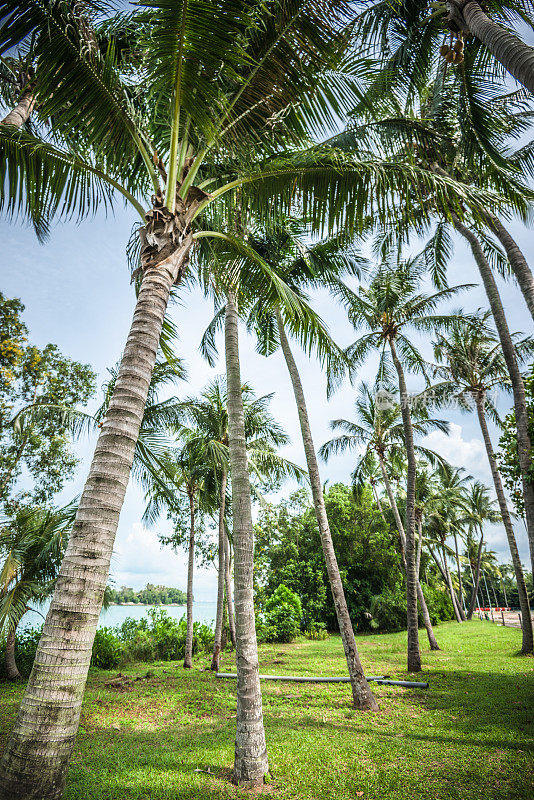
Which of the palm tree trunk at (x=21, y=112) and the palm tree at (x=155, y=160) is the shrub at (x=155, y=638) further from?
the palm tree trunk at (x=21, y=112)

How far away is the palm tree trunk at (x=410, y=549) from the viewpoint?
10.7 metres

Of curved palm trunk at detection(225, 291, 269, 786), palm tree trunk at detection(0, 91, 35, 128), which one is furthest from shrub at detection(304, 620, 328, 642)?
palm tree trunk at detection(0, 91, 35, 128)

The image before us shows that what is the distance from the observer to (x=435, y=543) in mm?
29359

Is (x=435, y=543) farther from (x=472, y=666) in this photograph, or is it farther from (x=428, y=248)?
(x=428, y=248)

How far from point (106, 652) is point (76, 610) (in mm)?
14431

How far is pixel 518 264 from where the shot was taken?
8148mm

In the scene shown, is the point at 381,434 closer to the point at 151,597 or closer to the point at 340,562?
the point at 340,562

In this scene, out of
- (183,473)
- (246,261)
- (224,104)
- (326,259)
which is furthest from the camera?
(183,473)

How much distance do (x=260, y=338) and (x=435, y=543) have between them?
24.8m

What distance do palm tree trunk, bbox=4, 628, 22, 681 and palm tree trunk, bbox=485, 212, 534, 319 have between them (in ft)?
47.8

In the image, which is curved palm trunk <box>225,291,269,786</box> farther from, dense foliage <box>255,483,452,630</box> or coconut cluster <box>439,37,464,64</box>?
dense foliage <box>255,483,452,630</box>

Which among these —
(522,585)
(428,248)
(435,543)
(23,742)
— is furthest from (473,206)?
(435,543)

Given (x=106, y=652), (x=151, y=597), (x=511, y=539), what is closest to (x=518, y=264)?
(x=511, y=539)

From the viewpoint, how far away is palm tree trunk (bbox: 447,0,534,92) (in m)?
4.50
